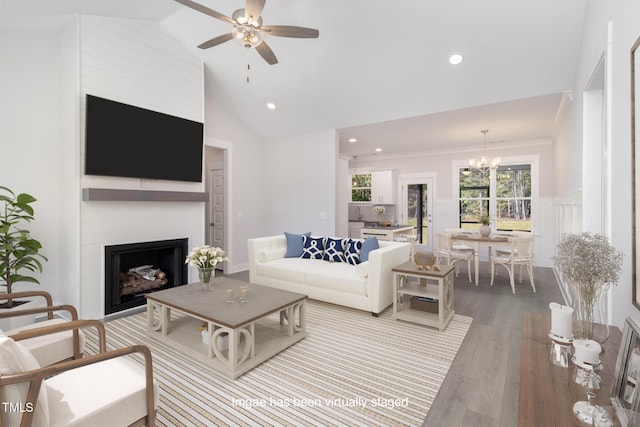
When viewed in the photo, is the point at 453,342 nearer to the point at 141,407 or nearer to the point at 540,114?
the point at 141,407

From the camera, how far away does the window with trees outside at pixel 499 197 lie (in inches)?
262

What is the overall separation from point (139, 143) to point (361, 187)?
234 inches

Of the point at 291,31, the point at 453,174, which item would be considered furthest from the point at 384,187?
the point at 291,31

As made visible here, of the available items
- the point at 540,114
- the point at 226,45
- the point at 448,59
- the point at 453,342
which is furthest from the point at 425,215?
the point at 226,45

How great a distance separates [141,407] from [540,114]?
5947 mm

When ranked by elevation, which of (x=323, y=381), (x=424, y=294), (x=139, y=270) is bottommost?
(x=323, y=381)

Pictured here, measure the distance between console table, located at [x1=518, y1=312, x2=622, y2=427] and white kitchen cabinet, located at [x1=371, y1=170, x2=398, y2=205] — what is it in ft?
20.7

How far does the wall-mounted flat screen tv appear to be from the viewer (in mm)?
3541

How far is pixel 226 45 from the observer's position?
441cm

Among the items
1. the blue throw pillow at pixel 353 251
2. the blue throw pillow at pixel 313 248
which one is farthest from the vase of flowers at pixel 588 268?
the blue throw pillow at pixel 313 248

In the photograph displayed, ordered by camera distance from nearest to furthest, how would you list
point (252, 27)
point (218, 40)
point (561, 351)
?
point (561, 351)
point (252, 27)
point (218, 40)

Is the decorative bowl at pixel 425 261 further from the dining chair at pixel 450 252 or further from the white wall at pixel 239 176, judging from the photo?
the white wall at pixel 239 176

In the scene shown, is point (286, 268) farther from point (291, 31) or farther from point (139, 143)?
point (291, 31)

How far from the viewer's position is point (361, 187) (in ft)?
28.6
